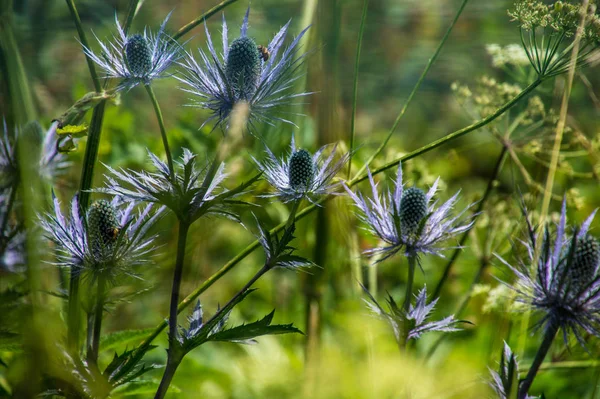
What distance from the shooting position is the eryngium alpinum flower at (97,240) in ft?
1.77

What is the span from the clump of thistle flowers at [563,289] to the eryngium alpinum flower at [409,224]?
0.06 m

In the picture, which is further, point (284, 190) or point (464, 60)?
point (464, 60)

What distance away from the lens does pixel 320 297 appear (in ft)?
2.77

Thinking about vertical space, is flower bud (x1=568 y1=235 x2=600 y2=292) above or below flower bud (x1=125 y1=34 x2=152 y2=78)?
below

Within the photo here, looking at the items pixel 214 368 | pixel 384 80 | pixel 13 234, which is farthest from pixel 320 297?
pixel 384 80

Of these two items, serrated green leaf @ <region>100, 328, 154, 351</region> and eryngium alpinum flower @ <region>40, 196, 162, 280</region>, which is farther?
serrated green leaf @ <region>100, 328, 154, 351</region>

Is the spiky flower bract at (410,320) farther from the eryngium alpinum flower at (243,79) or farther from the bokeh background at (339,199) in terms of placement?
the eryngium alpinum flower at (243,79)

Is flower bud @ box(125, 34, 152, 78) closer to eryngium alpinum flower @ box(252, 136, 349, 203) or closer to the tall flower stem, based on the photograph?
eryngium alpinum flower @ box(252, 136, 349, 203)

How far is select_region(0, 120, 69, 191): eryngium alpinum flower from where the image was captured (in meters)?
0.58

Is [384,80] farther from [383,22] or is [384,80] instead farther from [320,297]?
[320,297]

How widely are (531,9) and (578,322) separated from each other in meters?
0.30

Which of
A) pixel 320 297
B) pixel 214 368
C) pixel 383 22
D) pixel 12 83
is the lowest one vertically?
pixel 214 368

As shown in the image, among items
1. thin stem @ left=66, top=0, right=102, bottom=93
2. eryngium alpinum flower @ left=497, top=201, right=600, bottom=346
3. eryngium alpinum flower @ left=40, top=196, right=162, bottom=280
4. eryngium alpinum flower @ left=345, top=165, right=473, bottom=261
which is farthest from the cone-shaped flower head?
eryngium alpinum flower @ left=497, top=201, right=600, bottom=346

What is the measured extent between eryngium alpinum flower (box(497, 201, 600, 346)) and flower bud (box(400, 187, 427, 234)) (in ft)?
0.28
